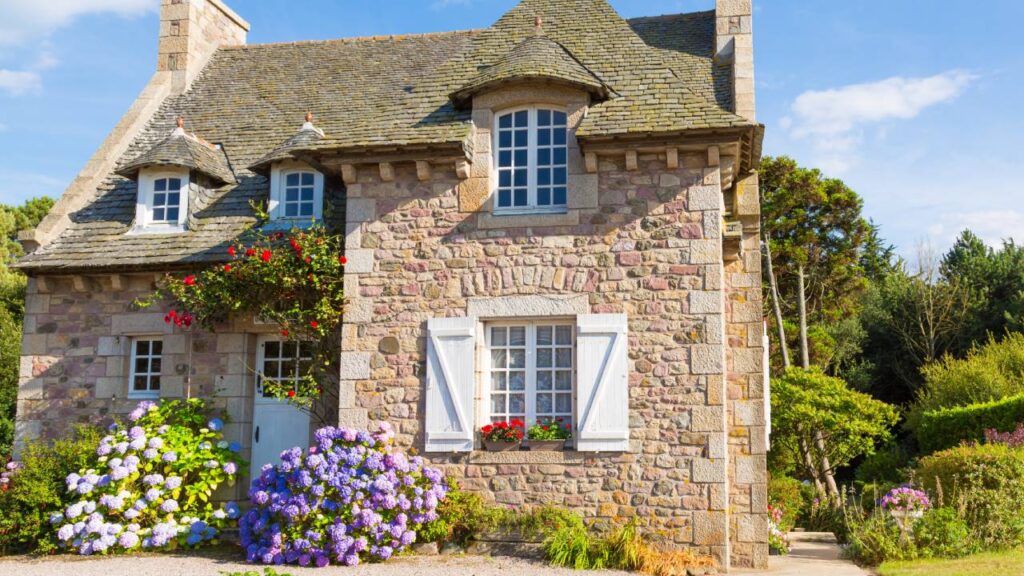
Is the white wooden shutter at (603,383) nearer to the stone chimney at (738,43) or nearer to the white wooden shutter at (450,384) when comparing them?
the white wooden shutter at (450,384)

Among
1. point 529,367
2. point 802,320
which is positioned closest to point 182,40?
point 529,367

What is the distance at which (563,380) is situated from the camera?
1007 centimetres

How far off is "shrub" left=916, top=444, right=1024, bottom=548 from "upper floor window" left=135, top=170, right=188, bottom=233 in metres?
10.1

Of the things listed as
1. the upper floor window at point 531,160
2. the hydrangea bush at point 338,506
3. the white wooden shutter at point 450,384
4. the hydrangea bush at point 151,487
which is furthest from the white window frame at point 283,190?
the hydrangea bush at point 338,506

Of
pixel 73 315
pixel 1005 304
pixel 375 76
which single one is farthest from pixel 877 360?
pixel 73 315

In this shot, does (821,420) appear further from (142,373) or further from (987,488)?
(142,373)

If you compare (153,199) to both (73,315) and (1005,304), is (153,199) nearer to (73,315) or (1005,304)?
(73,315)

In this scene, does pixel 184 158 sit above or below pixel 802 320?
above

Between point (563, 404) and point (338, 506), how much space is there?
259 centimetres

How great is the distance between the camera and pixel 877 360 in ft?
86.1

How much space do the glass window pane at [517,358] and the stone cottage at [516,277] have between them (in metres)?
0.02

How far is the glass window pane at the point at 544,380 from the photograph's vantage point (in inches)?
396

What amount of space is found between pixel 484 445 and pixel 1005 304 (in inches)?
810

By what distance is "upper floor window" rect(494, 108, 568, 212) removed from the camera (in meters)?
10.5
